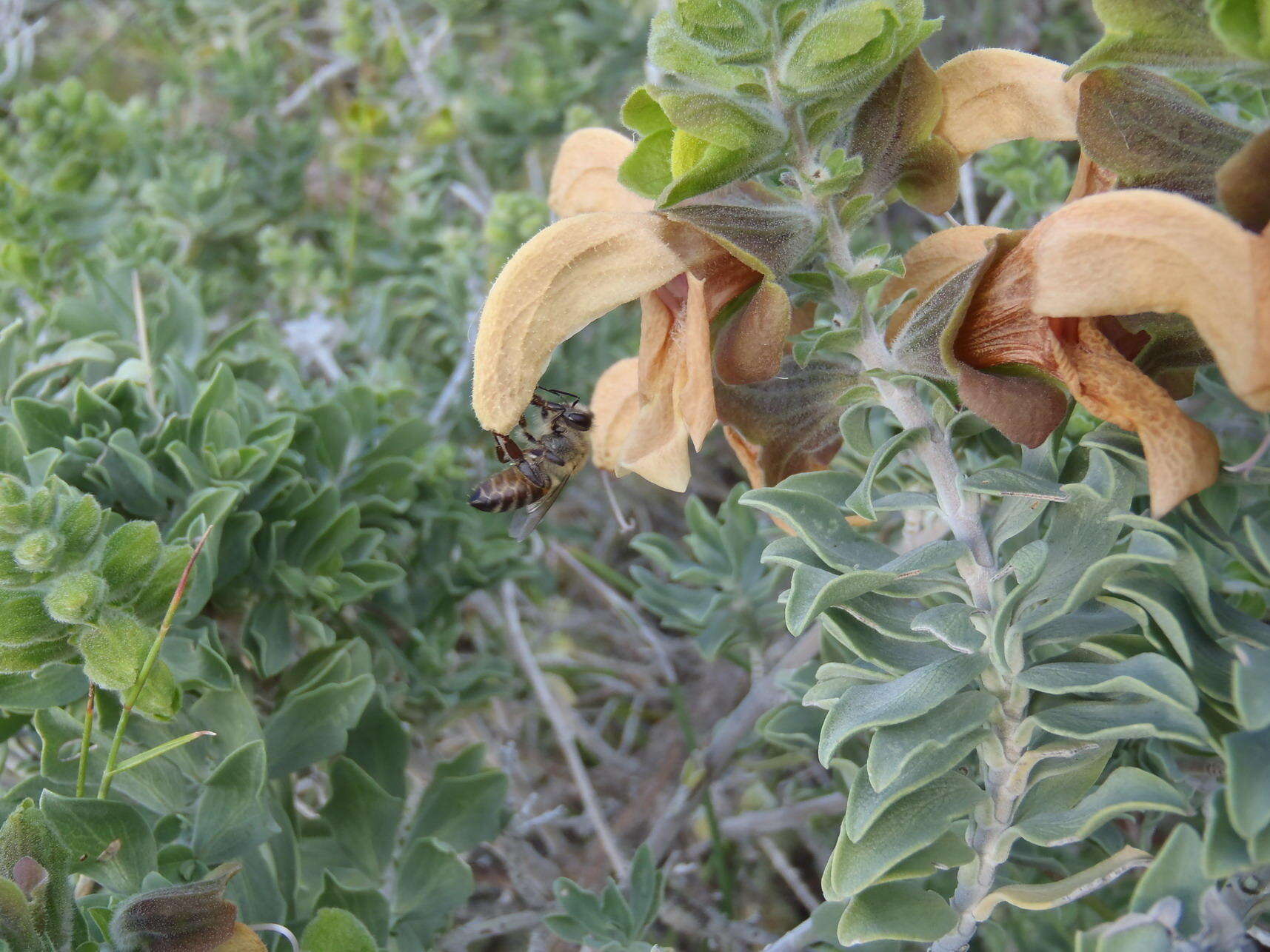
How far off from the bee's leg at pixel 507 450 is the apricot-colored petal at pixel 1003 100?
0.84 m

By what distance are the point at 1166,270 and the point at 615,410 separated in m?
0.70

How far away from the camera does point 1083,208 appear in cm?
98

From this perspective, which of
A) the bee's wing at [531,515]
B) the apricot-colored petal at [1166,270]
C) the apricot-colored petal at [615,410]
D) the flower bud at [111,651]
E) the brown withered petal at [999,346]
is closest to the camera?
the apricot-colored petal at [1166,270]

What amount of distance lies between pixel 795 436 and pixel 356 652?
0.82 meters

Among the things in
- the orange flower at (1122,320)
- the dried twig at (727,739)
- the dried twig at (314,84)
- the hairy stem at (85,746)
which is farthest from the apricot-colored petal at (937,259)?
the dried twig at (314,84)

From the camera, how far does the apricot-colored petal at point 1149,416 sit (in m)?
0.94

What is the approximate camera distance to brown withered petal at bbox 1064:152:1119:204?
44.3 inches

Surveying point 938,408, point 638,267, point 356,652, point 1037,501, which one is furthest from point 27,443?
point 1037,501

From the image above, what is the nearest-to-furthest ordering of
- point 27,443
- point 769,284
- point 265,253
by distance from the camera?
point 769,284 → point 27,443 → point 265,253

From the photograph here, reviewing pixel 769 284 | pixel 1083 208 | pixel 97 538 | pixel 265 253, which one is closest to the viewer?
pixel 1083 208

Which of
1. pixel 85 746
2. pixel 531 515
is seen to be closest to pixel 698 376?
pixel 531 515

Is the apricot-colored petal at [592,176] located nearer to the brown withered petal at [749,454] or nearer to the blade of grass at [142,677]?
the brown withered petal at [749,454]

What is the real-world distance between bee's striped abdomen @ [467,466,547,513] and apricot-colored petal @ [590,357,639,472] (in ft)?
1.11

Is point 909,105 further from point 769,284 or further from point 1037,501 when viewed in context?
point 1037,501
